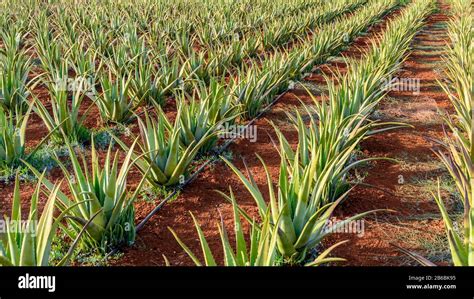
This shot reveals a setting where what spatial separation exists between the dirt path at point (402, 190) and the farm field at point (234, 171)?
0.01m

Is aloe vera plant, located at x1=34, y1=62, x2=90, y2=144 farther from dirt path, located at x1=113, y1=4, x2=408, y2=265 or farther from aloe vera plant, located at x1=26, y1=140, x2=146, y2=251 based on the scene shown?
aloe vera plant, located at x1=26, y1=140, x2=146, y2=251

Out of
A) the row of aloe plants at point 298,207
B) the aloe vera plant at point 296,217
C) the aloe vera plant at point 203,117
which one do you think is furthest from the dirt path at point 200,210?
the aloe vera plant at point 296,217

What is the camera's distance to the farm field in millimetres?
2211

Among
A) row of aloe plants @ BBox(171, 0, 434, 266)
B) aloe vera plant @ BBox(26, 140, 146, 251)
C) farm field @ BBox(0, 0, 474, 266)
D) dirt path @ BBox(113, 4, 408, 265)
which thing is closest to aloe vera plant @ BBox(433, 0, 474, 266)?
farm field @ BBox(0, 0, 474, 266)

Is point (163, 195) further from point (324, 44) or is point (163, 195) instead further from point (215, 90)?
point (324, 44)

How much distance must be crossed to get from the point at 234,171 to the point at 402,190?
4.52 ft

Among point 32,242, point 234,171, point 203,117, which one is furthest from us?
point 203,117

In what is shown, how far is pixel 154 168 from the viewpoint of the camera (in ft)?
9.61

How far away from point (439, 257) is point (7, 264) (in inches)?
82.7

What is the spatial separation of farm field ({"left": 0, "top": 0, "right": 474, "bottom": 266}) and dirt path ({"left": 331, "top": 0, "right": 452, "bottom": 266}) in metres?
0.01

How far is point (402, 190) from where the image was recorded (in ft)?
10.7

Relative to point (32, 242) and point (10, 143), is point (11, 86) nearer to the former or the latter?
point (10, 143)

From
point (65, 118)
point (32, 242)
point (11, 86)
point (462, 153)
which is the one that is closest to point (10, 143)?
point (65, 118)
